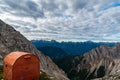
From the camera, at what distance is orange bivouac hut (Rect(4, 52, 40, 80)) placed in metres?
45.8

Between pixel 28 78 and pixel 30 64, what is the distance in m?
3.06

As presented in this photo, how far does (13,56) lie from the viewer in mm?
47312

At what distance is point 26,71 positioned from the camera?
156ft

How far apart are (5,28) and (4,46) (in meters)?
20.7

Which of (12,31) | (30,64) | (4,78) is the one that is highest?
(12,31)

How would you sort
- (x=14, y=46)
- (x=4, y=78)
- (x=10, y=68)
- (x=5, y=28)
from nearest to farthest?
(x=10, y=68) < (x=4, y=78) < (x=14, y=46) < (x=5, y=28)

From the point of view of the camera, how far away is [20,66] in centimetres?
4616

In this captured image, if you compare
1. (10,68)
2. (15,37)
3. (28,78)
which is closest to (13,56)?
(10,68)

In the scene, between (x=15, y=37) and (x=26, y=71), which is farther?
(x=15, y=37)

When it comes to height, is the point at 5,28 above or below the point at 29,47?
above

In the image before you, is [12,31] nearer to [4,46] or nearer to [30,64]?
[4,46]

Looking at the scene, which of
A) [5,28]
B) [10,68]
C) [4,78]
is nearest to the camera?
[10,68]

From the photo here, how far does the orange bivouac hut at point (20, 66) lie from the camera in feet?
150

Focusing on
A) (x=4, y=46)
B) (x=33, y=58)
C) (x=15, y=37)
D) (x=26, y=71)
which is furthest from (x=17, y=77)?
(x=15, y=37)
